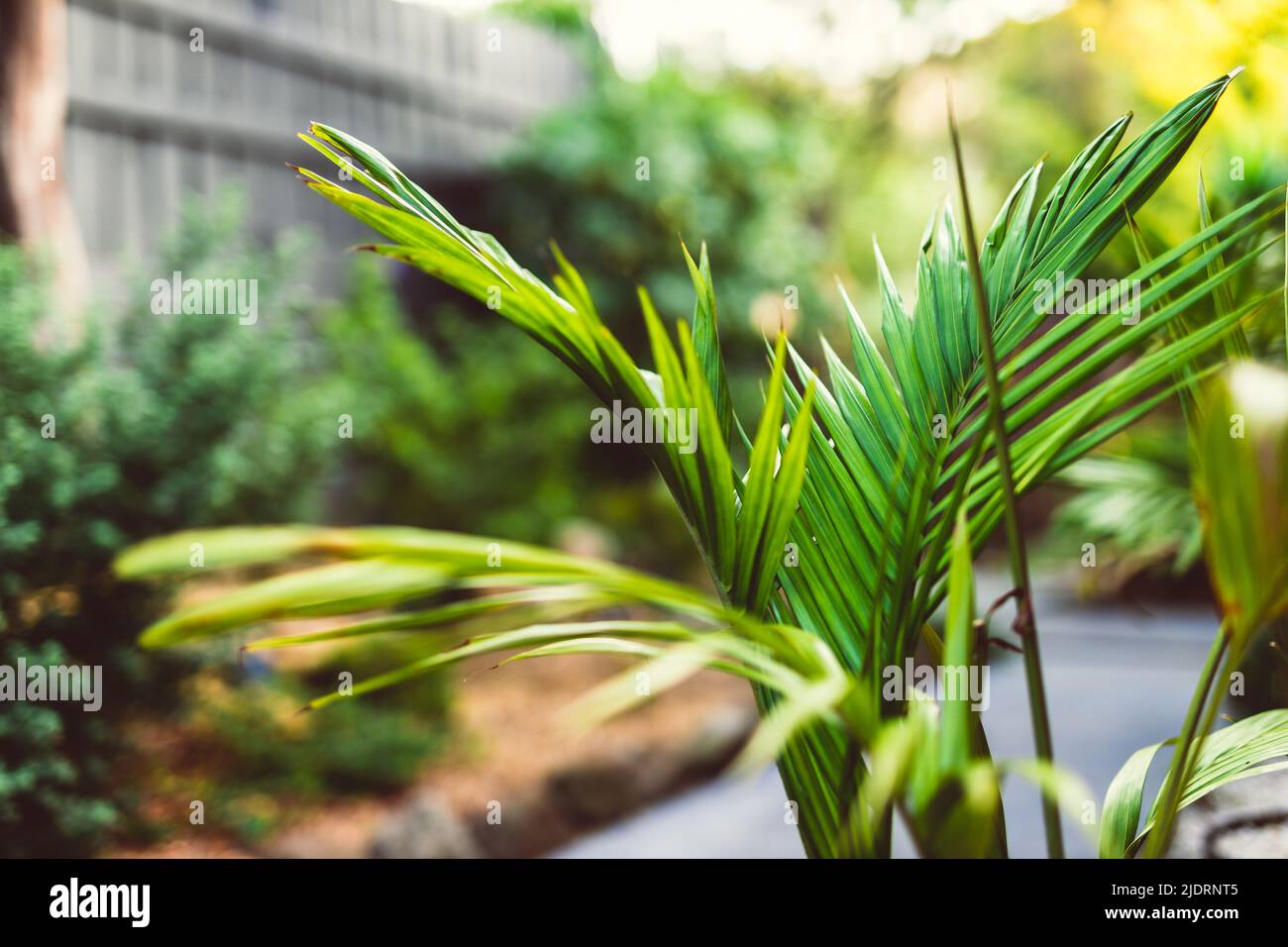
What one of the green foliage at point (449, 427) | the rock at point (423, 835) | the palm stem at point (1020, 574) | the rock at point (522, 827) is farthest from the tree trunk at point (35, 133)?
the palm stem at point (1020, 574)

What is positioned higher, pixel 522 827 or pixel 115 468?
pixel 115 468

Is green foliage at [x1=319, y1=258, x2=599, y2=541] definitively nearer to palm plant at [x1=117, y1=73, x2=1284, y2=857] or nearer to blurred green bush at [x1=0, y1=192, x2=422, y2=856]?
blurred green bush at [x1=0, y1=192, x2=422, y2=856]

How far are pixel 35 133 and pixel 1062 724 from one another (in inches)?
162

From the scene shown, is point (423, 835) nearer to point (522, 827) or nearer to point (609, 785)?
point (522, 827)

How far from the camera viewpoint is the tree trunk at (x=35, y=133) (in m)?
2.59

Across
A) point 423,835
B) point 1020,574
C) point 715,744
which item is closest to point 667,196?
point 715,744

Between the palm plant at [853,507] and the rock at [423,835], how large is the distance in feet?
A: 5.87

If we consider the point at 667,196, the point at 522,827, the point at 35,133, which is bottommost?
the point at 522,827

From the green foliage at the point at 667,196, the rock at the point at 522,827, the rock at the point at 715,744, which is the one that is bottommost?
the rock at the point at 522,827

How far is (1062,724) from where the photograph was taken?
366 cm

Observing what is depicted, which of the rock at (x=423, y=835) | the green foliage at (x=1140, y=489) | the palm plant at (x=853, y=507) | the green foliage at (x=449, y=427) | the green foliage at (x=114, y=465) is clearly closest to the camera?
the palm plant at (x=853, y=507)

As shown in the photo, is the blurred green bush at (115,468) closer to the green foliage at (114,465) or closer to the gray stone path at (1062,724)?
the green foliage at (114,465)

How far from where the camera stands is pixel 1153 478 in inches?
127
